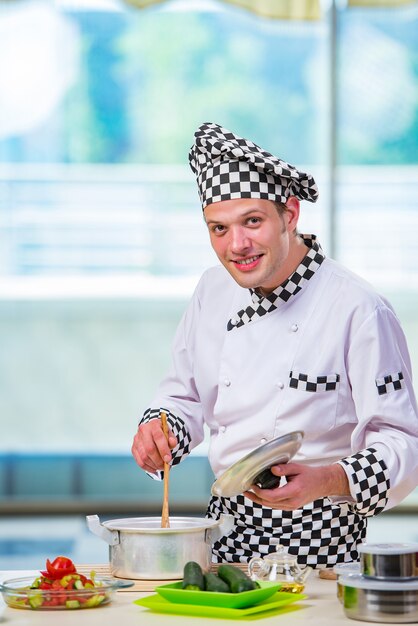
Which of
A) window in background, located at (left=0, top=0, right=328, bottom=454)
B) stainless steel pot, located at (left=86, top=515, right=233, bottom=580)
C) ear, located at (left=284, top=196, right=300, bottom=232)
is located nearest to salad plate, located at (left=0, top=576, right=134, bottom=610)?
stainless steel pot, located at (left=86, top=515, right=233, bottom=580)

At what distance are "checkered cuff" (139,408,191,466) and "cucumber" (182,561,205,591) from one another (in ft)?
1.79

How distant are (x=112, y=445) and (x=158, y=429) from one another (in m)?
3.67

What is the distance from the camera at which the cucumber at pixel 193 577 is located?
5.40ft

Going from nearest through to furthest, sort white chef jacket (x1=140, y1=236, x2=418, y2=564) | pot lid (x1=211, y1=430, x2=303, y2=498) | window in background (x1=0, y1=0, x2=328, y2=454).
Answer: pot lid (x1=211, y1=430, x2=303, y2=498) → white chef jacket (x1=140, y1=236, x2=418, y2=564) → window in background (x1=0, y1=0, x2=328, y2=454)

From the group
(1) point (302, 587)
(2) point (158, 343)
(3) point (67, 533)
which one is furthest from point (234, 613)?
(2) point (158, 343)

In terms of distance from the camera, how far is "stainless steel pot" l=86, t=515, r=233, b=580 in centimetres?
178

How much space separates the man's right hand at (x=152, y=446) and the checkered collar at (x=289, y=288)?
0.99ft

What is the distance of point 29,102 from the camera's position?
572 cm

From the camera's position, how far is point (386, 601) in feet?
5.15

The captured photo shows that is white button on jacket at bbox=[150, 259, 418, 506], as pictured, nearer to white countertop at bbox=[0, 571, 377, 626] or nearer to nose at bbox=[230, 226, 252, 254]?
nose at bbox=[230, 226, 252, 254]

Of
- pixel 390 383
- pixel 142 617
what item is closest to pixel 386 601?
pixel 142 617

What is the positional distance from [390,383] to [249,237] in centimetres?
37

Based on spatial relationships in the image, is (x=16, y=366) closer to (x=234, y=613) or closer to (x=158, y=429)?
(x=158, y=429)

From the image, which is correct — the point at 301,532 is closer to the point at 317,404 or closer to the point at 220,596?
the point at 317,404
